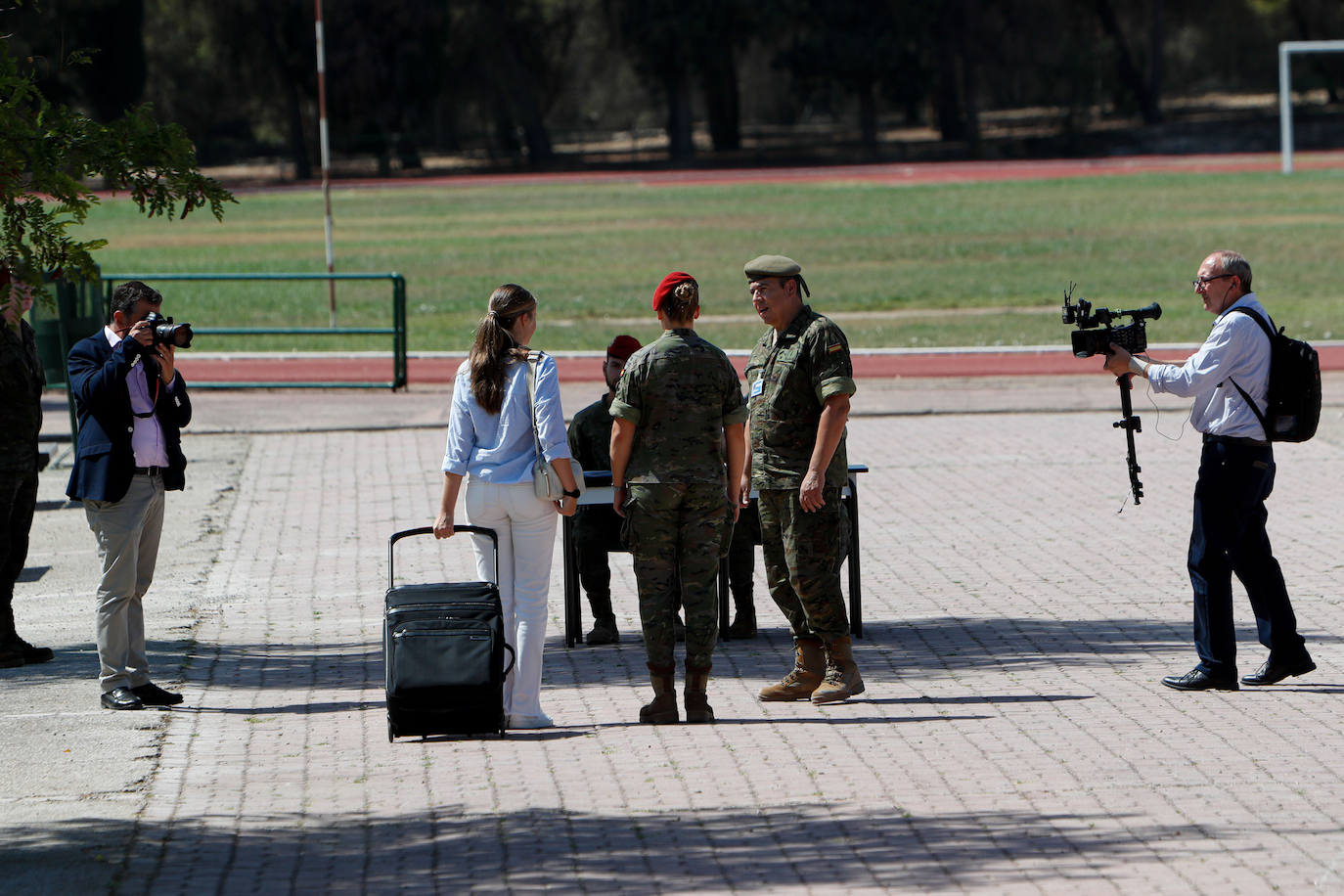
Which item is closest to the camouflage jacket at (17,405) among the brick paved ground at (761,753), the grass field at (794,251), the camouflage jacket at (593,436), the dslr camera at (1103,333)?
the brick paved ground at (761,753)

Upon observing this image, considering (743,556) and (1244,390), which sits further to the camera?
(743,556)

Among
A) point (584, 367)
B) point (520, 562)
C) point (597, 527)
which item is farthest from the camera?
point (584, 367)

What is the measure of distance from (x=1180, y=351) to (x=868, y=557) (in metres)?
10.6

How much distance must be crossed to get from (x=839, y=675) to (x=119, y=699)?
3002mm

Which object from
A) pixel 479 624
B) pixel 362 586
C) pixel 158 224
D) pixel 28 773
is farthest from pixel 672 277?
pixel 158 224

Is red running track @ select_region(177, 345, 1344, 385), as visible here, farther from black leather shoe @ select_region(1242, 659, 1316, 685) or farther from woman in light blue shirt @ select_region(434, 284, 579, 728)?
woman in light blue shirt @ select_region(434, 284, 579, 728)

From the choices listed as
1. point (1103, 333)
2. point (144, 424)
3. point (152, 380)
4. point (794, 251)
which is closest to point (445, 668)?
point (144, 424)

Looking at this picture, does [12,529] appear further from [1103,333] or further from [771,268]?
[1103,333]

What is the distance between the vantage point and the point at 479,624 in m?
6.97

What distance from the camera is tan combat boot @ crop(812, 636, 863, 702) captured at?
Result: 757cm

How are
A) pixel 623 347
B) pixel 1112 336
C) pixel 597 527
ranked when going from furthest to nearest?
pixel 597 527 < pixel 623 347 < pixel 1112 336

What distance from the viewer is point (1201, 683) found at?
7.56 meters

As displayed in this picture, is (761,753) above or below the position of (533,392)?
below

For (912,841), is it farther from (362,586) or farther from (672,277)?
(362,586)
